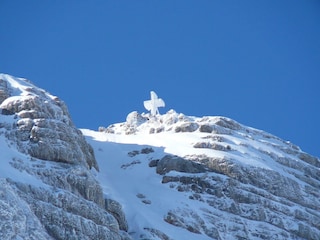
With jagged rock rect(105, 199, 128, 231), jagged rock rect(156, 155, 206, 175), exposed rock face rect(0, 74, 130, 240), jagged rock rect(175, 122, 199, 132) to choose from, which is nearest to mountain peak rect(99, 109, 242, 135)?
jagged rock rect(175, 122, 199, 132)

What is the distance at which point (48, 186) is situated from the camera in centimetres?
5366

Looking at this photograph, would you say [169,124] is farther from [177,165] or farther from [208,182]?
[208,182]

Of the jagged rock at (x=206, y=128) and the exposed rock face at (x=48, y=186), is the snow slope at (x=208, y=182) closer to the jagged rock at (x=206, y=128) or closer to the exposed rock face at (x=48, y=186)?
the jagged rock at (x=206, y=128)

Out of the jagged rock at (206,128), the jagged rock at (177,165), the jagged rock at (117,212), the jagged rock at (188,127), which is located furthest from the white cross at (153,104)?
the jagged rock at (117,212)

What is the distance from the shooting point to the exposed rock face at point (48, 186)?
151 feet

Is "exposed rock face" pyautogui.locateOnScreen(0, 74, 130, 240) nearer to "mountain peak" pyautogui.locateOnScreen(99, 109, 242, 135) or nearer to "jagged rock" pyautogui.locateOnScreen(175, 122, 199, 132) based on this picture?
"jagged rock" pyautogui.locateOnScreen(175, 122, 199, 132)

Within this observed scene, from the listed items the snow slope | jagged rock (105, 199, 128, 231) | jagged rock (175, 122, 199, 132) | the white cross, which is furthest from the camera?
the white cross

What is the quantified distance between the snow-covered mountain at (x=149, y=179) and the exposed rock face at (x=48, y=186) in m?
0.11

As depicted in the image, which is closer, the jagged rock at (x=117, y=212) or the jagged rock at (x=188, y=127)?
the jagged rock at (x=117, y=212)

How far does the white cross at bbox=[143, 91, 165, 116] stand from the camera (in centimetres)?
13656

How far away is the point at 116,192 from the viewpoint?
7812cm

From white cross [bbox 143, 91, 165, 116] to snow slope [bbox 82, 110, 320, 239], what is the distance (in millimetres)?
17676

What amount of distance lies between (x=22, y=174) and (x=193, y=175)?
3622 cm

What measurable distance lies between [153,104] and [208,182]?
5437cm
